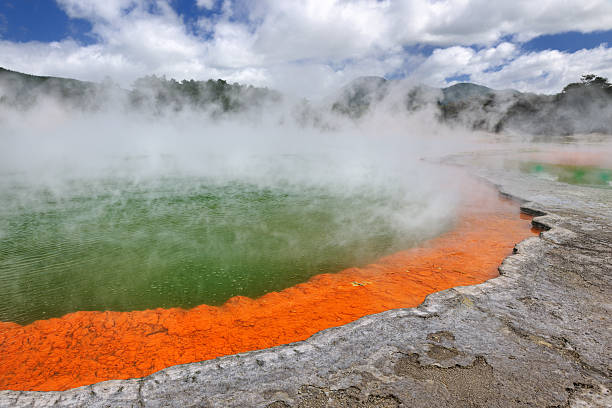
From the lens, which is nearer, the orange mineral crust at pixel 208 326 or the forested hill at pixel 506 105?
the orange mineral crust at pixel 208 326

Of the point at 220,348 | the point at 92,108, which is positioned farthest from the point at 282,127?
the point at 220,348

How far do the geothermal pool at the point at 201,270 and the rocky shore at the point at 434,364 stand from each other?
1.51ft

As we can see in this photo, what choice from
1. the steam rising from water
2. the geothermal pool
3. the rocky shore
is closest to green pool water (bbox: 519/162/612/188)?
the steam rising from water

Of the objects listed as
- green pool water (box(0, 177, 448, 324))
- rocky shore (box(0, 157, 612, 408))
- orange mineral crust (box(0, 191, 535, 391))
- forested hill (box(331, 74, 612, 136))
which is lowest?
orange mineral crust (box(0, 191, 535, 391))

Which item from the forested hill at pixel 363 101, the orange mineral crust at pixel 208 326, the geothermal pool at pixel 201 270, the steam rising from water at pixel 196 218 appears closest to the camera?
the orange mineral crust at pixel 208 326

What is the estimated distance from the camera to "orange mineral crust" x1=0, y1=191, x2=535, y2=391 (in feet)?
6.44

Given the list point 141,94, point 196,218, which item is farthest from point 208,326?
point 141,94

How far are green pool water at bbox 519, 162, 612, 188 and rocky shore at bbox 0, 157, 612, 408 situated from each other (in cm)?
529

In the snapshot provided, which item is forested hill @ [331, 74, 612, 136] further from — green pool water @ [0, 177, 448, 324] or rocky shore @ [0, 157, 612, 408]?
rocky shore @ [0, 157, 612, 408]

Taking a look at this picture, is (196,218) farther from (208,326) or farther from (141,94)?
(141,94)

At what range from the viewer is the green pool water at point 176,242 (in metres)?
2.74

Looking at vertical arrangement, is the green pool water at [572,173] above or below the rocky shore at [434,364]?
above

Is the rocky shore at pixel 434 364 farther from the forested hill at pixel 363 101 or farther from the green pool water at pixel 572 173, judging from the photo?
the forested hill at pixel 363 101

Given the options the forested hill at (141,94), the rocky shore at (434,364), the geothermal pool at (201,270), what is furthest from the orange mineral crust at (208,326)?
the forested hill at (141,94)
